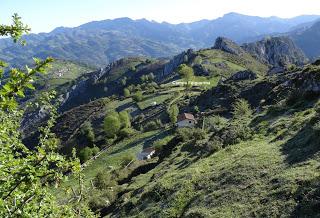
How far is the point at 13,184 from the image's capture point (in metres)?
10.3

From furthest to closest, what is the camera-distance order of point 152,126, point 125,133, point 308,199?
point 125,133, point 152,126, point 308,199

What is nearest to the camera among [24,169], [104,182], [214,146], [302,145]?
[24,169]

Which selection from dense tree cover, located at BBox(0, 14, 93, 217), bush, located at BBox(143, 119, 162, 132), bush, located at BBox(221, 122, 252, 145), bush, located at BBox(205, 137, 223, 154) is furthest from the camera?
bush, located at BBox(143, 119, 162, 132)

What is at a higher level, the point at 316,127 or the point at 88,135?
the point at 316,127

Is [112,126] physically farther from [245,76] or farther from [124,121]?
[245,76]

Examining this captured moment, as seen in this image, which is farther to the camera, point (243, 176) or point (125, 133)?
point (125, 133)

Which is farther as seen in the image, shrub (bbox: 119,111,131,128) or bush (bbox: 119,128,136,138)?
shrub (bbox: 119,111,131,128)

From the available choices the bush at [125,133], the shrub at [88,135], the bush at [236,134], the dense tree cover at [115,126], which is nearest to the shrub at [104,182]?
the bush at [236,134]

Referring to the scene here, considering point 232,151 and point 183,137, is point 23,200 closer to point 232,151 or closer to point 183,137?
point 232,151

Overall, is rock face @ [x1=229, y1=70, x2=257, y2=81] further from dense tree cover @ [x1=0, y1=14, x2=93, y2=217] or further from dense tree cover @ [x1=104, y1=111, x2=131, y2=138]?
dense tree cover @ [x1=0, y1=14, x2=93, y2=217]

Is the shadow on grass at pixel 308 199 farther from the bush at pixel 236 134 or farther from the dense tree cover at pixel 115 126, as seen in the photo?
the dense tree cover at pixel 115 126

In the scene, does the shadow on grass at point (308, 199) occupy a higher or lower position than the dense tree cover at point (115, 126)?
higher

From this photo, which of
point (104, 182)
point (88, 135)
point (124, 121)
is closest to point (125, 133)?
point (124, 121)

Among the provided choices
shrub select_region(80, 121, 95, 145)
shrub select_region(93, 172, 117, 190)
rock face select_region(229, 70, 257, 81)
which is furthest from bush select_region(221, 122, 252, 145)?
rock face select_region(229, 70, 257, 81)
